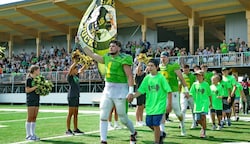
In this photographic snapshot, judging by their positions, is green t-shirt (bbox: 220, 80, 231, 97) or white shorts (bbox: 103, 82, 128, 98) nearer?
white shorts (bbox: 103, 82, 128, 98)

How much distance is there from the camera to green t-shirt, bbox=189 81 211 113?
927 centimetres

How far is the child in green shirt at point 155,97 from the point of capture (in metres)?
6.82

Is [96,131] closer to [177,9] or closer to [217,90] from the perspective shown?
[217,90]

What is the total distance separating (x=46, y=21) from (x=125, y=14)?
8.82 metres

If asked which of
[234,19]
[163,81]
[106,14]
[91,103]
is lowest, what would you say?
[91,103]

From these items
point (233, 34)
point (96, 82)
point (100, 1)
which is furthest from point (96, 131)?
point (233, 34)

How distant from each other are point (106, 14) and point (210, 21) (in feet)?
67.1

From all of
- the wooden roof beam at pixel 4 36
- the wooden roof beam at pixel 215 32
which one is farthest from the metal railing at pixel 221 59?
the wooden roof beam at pixel 4 36

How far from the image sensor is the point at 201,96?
952cm

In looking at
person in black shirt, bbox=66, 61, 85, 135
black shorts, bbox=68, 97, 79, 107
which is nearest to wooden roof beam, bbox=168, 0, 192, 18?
person in black shirt, bbox=66, 61, 85, 135

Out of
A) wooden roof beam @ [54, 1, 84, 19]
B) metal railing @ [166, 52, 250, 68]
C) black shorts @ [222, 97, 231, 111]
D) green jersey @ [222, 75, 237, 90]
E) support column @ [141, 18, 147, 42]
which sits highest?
wooden roof beam @ [54, 1, 84, 19]

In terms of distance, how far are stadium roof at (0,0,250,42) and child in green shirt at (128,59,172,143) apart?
2095 centimetres

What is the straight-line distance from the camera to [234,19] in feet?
97.9

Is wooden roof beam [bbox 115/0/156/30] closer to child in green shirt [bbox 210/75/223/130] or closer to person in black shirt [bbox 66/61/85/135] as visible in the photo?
child in green shirt [bbox 210/75/223/130]
